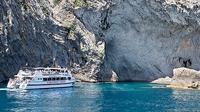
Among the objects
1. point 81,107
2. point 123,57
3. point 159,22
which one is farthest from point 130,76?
point 81,107

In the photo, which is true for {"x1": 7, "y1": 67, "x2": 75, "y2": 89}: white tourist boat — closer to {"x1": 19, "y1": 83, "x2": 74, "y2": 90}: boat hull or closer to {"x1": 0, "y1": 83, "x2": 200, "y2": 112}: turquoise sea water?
{"x1": 19, "y1": 83, "x2": 74, "y2": 90}: boat hull

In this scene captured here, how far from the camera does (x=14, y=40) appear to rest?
80.4 m

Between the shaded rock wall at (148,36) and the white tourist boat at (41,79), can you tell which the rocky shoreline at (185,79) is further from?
the white tourist boat at (41,79)

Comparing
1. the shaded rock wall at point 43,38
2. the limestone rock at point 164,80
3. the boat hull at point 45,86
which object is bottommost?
the boat hull at point 45,86

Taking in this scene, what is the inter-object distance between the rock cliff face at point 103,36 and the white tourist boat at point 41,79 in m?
7.19

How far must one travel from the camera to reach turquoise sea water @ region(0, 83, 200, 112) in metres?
55.2

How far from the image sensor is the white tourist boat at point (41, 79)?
7231 cm

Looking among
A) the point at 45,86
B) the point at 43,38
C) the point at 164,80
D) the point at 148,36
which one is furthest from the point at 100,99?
the point at 148,36

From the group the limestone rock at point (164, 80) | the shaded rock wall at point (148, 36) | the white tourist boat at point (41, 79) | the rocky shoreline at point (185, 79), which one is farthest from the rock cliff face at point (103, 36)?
the rocky shoreline at point (185, 79)

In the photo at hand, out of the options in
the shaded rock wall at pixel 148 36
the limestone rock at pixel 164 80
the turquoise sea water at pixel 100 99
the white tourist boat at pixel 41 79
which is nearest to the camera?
the turquoise sea water at pixel 100 99

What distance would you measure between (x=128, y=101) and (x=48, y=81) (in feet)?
55.8

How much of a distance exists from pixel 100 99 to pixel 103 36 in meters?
29.4

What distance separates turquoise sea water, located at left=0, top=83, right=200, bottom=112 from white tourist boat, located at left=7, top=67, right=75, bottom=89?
1.28 m

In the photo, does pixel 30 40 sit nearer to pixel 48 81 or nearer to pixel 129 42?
pixel 48 81
